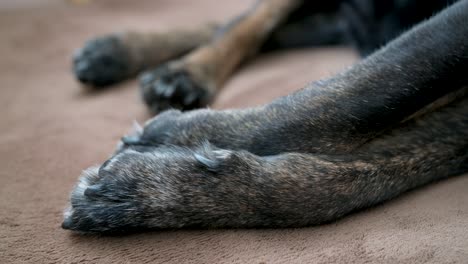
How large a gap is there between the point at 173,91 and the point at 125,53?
52 centimetres

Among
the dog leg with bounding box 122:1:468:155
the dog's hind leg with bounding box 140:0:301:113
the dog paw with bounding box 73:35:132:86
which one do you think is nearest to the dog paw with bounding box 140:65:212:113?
the dog's hind leg with bounding box 140:0:301:113

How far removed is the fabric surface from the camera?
1.03 meters

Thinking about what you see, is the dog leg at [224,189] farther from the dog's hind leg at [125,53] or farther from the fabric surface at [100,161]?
the dog's hind leg at [125,53]

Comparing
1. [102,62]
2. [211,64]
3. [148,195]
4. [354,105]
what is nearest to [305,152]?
[354,105]

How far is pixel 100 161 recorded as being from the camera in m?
1.44

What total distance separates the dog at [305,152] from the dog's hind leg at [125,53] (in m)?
0.83

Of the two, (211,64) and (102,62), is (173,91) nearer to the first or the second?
(211,64)

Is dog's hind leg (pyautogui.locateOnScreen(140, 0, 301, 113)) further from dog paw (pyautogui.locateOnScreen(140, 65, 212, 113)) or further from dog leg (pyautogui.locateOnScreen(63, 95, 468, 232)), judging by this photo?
dog leg (pyautogui.locateOnScreen(63, 95, 468, 232))

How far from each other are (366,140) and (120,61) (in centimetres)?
123

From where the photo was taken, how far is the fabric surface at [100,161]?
1.03 meters

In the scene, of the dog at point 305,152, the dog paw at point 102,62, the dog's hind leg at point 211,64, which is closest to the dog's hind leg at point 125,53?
the dog paw at point 102,62

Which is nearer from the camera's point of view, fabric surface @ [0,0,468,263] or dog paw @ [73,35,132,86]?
fabric surface @ [0,0,468,263]

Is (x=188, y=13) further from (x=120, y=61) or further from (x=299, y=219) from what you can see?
(x=299, y=219)

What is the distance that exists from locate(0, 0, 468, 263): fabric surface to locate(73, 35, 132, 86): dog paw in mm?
58
